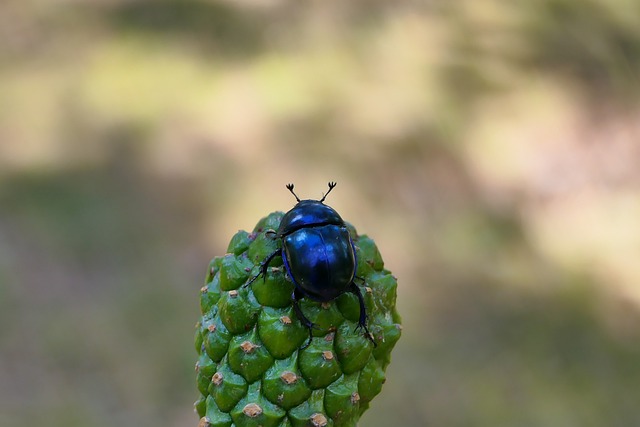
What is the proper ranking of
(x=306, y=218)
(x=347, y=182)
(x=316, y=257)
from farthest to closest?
1. (x=347, y=182)
2. (x=306, y=218)
3. (x=316, y=257)

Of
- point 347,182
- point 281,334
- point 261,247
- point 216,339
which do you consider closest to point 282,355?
point 281,334

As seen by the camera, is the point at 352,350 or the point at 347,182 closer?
the point at 352,350

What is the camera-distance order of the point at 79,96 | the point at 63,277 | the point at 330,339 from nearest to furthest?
the point at 330,339 < the point at 63,277 < the point at 79,96

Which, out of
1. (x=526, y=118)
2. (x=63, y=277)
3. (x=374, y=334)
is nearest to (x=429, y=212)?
(x=526, y=118)

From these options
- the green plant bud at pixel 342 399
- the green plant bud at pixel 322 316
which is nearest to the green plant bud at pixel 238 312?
the green plant bud at pixel 322 316

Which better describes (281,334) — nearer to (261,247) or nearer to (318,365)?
(318,365)

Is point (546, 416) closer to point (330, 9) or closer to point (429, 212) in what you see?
point (429, 212)

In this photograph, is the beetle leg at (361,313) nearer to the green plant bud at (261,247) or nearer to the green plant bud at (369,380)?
the green plant bud at (369,380)
